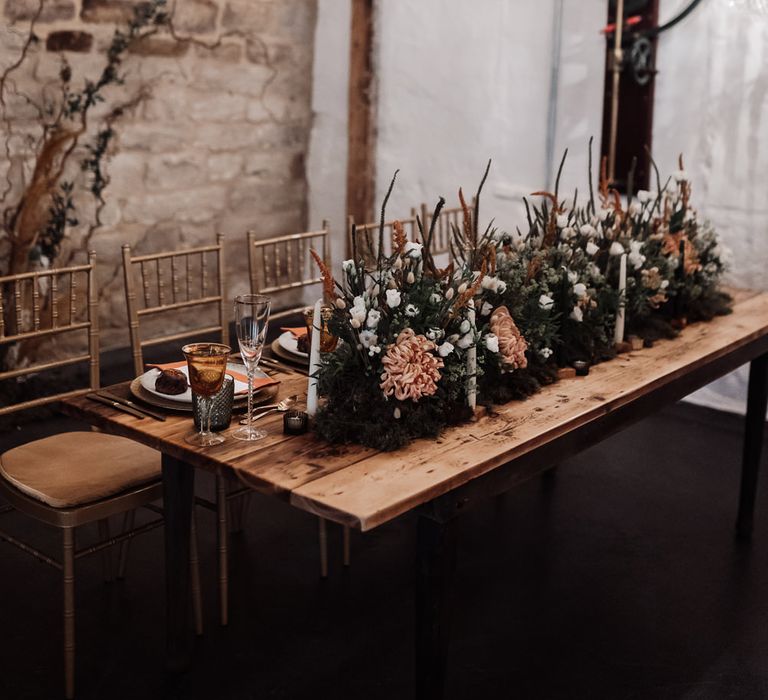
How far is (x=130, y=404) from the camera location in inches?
89.7

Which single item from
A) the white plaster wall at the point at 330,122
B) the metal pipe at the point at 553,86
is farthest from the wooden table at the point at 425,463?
the white plaster wall at the point at 330,122

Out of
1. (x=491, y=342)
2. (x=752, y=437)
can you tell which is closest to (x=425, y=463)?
(x=491, y=342)

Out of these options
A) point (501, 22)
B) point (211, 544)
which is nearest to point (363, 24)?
point (501, 22)

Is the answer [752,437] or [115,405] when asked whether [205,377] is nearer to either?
[115,405]

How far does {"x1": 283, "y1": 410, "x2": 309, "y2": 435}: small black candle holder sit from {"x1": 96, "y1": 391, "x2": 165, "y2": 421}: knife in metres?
0.27

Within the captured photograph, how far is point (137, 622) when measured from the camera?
2725 mm

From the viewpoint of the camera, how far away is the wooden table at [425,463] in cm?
189

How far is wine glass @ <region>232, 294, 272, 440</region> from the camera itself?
2.14 m

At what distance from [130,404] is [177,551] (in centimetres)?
34

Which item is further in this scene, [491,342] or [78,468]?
[78,468]

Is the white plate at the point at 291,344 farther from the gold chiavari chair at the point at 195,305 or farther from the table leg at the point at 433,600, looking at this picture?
the table leg at the point at 433,600

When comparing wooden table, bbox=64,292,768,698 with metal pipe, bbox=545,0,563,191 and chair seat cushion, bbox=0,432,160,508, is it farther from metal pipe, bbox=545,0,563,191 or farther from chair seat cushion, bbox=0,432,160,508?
metal pipe, bbox=545,0,563,191

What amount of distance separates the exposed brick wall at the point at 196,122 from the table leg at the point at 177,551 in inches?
103

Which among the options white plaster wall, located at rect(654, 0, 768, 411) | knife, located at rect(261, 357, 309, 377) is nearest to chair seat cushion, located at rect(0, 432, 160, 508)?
knife, located at rect(261, 357, 309, 377)
